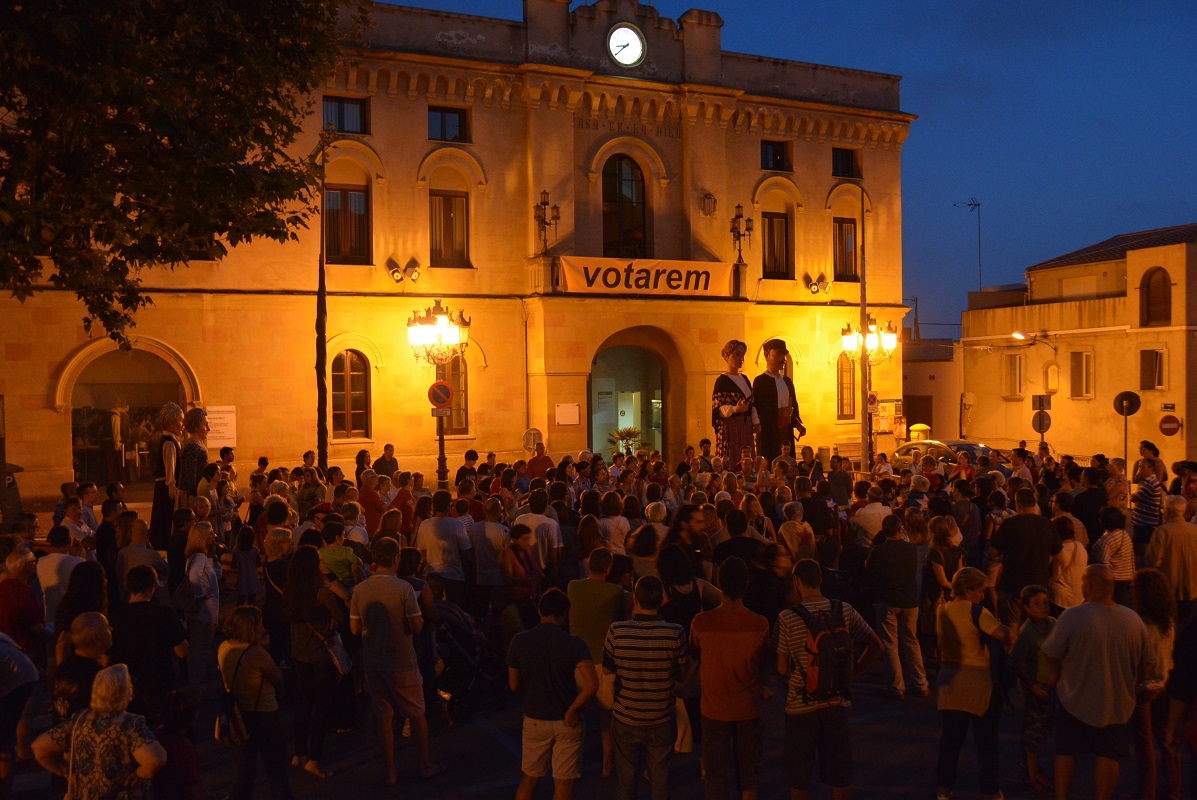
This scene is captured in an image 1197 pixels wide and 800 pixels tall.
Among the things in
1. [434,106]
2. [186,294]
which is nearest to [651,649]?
[186,294]

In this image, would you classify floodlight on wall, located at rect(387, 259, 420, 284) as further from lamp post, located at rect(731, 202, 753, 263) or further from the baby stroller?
the baby stroller

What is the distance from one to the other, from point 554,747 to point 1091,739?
11.3 ft

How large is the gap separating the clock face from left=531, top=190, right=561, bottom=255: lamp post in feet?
13.6

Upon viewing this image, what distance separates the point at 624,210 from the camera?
86.9 feet

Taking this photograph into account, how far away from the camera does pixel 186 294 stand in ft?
70.7

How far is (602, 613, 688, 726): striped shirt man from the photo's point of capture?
6.39 metres

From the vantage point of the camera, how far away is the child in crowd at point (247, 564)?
10.1m

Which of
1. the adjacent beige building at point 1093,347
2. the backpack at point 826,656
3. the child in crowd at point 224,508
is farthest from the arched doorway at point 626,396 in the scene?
the backpack at point 826,656

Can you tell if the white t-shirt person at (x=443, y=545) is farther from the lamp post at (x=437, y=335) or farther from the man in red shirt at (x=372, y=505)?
the lamp post at (x=437, y=335)

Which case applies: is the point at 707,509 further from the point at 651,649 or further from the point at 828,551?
the point at 651,649

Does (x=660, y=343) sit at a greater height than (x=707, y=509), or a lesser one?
greater

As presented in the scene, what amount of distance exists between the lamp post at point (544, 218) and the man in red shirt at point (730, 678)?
61.2 ft

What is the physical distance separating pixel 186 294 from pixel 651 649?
1794cm

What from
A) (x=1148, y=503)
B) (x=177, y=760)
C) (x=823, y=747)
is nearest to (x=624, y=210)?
(x=1148, y=503)
